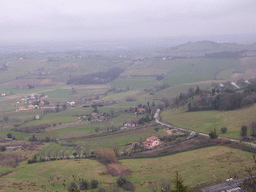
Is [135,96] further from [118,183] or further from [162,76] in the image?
[118,183]

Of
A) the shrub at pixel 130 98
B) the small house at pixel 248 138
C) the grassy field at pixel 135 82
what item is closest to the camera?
the small house at pixel 248 138

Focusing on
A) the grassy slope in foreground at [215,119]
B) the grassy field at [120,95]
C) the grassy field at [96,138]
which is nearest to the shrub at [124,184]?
the grassy field at [96,138]

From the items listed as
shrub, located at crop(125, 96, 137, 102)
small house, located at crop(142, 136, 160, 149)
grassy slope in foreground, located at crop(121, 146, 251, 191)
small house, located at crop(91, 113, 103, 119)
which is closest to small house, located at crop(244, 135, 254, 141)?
grassy slope in foreground, located at crop(121, 146, 251, 191)

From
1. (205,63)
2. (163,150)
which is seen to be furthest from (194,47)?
(163,150)

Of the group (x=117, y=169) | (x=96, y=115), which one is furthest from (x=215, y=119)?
(x=96, y=115)

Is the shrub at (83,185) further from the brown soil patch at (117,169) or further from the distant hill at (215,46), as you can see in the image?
the distant hill at (215,46)

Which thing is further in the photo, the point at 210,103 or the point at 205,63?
the point at 205,63
